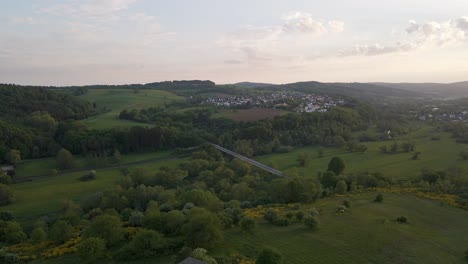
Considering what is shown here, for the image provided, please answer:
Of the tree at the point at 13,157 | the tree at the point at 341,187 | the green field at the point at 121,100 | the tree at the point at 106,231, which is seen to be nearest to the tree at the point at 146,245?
the tree at the point at 106,231

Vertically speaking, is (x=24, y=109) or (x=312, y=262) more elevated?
(x=24, y=109)

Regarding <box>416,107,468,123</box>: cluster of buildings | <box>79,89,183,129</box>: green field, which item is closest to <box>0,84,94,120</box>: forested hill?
<box>79,89,183,129</box>: green field

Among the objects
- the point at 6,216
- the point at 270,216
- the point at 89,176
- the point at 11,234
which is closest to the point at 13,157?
the point at 89,176

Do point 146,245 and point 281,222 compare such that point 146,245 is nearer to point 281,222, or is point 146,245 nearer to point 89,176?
point 281,222

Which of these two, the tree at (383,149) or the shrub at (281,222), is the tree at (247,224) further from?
the tree at (383,149)

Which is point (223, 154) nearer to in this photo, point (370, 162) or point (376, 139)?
point (370, 162)

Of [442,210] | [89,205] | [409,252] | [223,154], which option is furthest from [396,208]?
[223,154]
